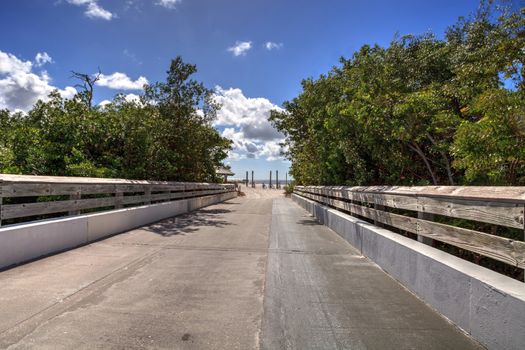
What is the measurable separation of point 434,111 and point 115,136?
1061 cm

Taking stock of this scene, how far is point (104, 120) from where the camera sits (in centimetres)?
1372

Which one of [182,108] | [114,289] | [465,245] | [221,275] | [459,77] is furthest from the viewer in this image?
[182,108]

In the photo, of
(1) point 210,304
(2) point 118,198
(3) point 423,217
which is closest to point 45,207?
(2) point 118,198

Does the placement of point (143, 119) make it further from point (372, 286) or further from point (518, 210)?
point (518, 210)

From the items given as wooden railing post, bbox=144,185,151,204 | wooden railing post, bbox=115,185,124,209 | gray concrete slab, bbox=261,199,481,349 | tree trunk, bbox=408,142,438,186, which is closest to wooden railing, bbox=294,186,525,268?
gray concrete slab, bbox=261,199,481,349

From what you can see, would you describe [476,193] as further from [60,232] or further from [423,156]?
[60,232]

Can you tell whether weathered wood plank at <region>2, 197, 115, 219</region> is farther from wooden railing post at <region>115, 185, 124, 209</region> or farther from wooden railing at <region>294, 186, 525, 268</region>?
wooden railing at <region>294, 186, 525, 268</region>

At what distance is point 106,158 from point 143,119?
205 centimetres

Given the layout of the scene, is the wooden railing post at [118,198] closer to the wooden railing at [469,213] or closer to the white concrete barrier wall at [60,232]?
the white concrete barrier wall at [60,232]

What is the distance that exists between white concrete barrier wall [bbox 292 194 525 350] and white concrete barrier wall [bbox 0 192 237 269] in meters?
5.71

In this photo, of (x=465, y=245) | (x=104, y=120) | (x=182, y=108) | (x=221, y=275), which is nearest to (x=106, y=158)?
(x=104, y=120)

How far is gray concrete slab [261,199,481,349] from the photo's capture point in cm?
342

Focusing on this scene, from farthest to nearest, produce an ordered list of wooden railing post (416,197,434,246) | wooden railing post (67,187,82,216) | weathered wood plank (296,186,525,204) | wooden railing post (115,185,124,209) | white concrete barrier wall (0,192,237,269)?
wooden railing post (115,185,124,209) → wooden railing post (67,187,82,216) → white concrete barrier wall (0,192,237,269) → wooden railing post (416,197,434,246) → weathered wood plank (296,186,525,204)

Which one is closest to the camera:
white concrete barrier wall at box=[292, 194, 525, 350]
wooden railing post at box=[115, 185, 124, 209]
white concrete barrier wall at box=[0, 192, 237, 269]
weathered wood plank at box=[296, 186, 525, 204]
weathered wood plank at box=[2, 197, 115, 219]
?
white concrete barrier wall at box=[292, 194, 525, 350]
